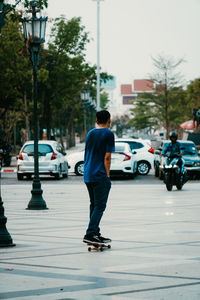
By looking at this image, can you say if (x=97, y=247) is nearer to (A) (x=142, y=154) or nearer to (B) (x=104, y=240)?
(B) (x=104, y=240)

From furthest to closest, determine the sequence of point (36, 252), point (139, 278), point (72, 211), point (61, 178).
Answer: point (61, 178)
point (72, 211)
point (36, 252)
point (139, 278)

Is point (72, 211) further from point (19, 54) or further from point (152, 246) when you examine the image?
point (19, 54)

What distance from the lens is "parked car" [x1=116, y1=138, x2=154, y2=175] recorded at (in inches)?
1162

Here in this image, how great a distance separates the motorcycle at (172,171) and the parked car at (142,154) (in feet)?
30.4

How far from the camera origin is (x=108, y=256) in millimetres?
8023

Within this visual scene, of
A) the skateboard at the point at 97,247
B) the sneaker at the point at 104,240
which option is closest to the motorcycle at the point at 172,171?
the sneaker at the point at 104,240

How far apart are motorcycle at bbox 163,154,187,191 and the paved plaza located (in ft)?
15.5

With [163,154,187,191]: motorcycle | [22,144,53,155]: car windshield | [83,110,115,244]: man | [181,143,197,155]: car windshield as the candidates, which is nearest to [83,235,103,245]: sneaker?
[83,110,115,244]: man

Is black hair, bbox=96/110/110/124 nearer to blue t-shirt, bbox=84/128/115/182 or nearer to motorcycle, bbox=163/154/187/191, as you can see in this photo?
blue t-shirt, bbox=84/128/115/182

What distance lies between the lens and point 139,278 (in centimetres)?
661

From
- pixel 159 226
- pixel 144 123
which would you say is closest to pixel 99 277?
pixel 159 226

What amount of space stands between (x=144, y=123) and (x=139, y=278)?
9091cm

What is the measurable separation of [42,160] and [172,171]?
803 cm

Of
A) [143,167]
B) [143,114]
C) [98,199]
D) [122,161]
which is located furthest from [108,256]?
[143,114]
